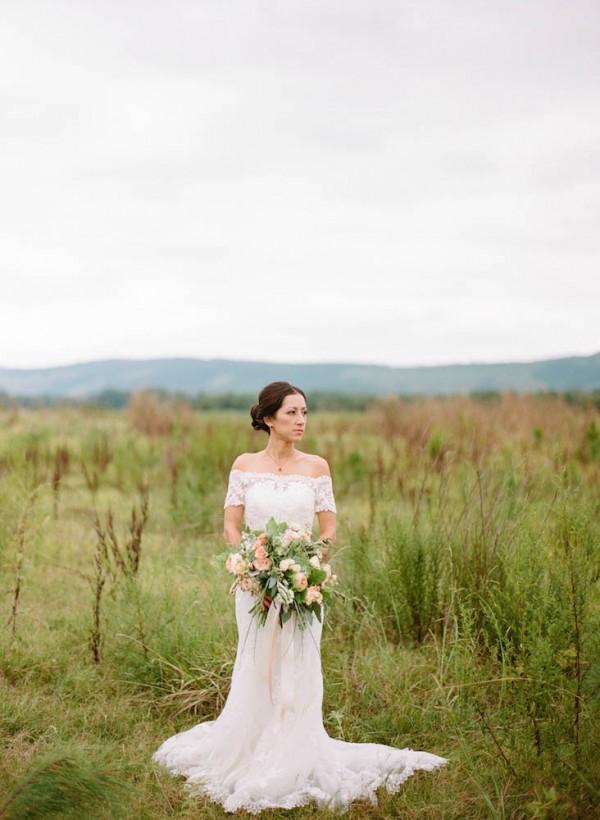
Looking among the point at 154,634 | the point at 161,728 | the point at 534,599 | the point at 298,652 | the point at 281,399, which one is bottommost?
the point at 161,728

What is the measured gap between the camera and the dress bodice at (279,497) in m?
4.37

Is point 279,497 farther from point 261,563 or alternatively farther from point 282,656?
point 282,656

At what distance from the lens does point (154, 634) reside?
218 inches

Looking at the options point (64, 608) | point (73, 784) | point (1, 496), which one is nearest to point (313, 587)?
point (73, 784)

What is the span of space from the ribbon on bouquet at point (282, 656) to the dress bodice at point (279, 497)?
1.68 ft

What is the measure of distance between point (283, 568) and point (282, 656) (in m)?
0.79

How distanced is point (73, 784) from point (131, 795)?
3.32 feet

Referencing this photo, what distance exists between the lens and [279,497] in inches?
172

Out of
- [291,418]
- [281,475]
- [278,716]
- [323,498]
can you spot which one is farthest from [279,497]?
[278,716]

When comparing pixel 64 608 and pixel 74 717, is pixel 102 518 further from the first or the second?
pixel 74 717

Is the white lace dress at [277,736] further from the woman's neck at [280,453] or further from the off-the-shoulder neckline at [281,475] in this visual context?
the woman's neck at [280,453]

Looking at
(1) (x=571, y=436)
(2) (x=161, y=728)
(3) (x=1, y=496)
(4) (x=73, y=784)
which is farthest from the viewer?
(1) (x=571, y=436)

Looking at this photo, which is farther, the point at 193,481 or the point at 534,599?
the point at 193,481

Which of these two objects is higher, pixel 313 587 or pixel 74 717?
pixel 313 587
